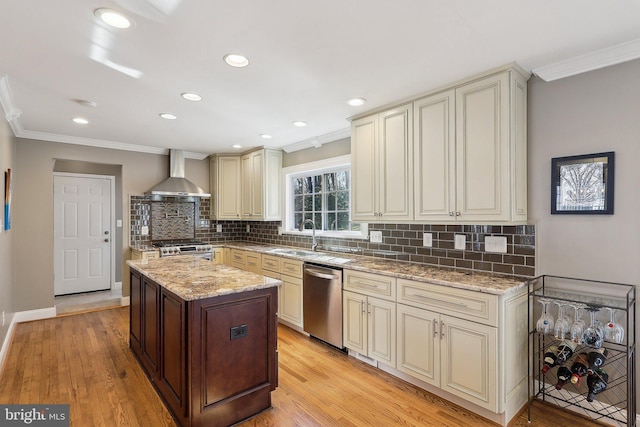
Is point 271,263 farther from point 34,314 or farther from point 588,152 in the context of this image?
point 588,152

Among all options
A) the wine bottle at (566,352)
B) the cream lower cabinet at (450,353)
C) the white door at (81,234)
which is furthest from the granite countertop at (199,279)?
the white door at (81,234)

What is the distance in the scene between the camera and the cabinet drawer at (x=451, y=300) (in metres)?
2.08

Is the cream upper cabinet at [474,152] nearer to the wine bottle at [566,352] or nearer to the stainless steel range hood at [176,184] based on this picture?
the wine bottle at [566,352]

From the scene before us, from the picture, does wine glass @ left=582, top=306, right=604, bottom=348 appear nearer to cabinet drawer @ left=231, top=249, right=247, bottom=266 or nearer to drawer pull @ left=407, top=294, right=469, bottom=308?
drawer pull @ left=407, top=294, right=469, bottom=308

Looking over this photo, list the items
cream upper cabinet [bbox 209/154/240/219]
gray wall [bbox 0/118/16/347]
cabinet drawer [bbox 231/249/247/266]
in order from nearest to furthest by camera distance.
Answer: gray wall [bbox 0/118/16/347] → cabinet drawer [bbox 231/249/247/266] → cream upper cabinet [bbox 209/154/240/219]

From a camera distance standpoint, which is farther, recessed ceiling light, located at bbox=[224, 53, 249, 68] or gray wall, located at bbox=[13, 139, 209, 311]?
gray wall, located at bbox=[13, 139, 209, 311]

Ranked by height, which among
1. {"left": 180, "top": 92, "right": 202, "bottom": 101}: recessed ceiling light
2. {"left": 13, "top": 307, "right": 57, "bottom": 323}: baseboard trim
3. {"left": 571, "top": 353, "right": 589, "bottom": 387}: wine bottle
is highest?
{"left": 180, "top": 92, "right": 202, "bottom": 101}: recessed ceiling light

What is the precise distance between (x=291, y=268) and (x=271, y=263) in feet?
1.43

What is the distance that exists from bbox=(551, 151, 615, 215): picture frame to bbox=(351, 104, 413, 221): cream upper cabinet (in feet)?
3.30

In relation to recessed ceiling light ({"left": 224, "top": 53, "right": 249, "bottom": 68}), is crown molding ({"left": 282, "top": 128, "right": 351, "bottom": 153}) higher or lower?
lower

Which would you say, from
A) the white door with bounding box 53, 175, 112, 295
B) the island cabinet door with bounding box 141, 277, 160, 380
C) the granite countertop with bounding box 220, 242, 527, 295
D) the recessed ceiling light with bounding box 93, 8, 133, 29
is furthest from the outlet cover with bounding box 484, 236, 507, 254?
the white door with bounding box 53, 175, 112, 295

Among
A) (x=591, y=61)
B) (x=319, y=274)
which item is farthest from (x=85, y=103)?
(x=591, y=61)

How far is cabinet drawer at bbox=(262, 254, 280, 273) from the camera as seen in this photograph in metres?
3.97

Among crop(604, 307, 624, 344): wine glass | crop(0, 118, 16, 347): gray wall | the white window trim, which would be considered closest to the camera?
crop(604, 307, 624, 344): wine glass
